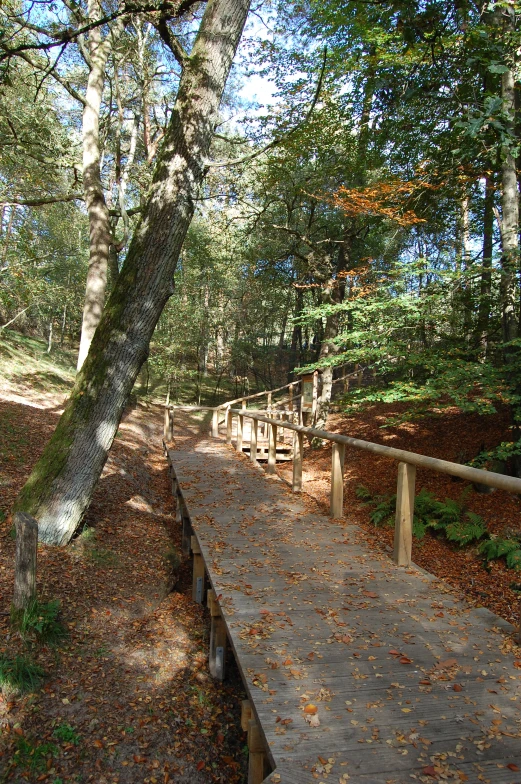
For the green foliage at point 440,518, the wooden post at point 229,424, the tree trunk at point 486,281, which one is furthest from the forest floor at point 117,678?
the wooden post at point 229,424

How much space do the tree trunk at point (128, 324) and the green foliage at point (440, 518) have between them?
13.9 ft

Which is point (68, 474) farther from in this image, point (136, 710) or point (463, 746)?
point (463, 746)

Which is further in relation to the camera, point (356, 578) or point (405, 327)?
point (405, 327)

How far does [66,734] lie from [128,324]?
132 inches

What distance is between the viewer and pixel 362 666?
8.88 feet

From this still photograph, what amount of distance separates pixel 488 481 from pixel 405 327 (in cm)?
482

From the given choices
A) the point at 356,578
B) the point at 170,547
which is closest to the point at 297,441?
the point at 170,547

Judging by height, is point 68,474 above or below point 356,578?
above

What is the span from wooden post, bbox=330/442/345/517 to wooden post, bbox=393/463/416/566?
3.99 ft

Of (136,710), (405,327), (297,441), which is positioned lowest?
(136,710)

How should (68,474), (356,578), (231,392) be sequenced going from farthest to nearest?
(231,392)
(68,474)
(356,578)

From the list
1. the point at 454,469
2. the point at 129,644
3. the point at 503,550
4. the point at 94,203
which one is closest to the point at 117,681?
the point at 129,644

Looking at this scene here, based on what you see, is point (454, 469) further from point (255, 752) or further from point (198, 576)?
point (198, 576)

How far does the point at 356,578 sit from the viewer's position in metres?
3.92
